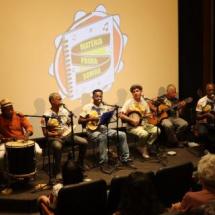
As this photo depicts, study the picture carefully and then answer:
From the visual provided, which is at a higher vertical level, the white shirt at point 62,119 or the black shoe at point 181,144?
the white shirt at point 62,119

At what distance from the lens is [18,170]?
4598 millimetres

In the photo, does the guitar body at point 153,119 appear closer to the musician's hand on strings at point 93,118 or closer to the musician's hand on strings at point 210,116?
the musician's hand on strings at point 210,116

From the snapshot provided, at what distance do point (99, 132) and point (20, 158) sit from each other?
134cm

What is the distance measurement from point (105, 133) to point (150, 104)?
106 cm

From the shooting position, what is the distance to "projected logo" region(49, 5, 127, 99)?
601 centimetres

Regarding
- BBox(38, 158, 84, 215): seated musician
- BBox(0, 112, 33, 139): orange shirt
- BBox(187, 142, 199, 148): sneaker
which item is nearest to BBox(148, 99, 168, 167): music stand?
BBox(187, 142, 199, 148): sneaker

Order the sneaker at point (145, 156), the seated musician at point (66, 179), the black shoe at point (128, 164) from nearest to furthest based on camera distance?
the seated musician at point (66, 179) → the black shoe at point (128, 164) → the sneaker at point (145, 156)

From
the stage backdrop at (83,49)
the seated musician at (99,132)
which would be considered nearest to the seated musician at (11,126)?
the stage backdrop at (83,49)

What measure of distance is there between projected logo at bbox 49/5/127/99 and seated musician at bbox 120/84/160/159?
677mm

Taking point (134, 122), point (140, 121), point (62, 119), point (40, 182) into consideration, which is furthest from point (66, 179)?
point (140, 121)

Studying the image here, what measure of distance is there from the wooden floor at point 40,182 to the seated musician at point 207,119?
34 centimetres

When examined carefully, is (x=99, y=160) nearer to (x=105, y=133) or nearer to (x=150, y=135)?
(x=105, y=133)

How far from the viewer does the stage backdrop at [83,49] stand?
5.61 meters

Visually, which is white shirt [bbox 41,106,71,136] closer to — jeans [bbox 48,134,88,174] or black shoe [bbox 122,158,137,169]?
jeans [bbox 48,134,88,174]
